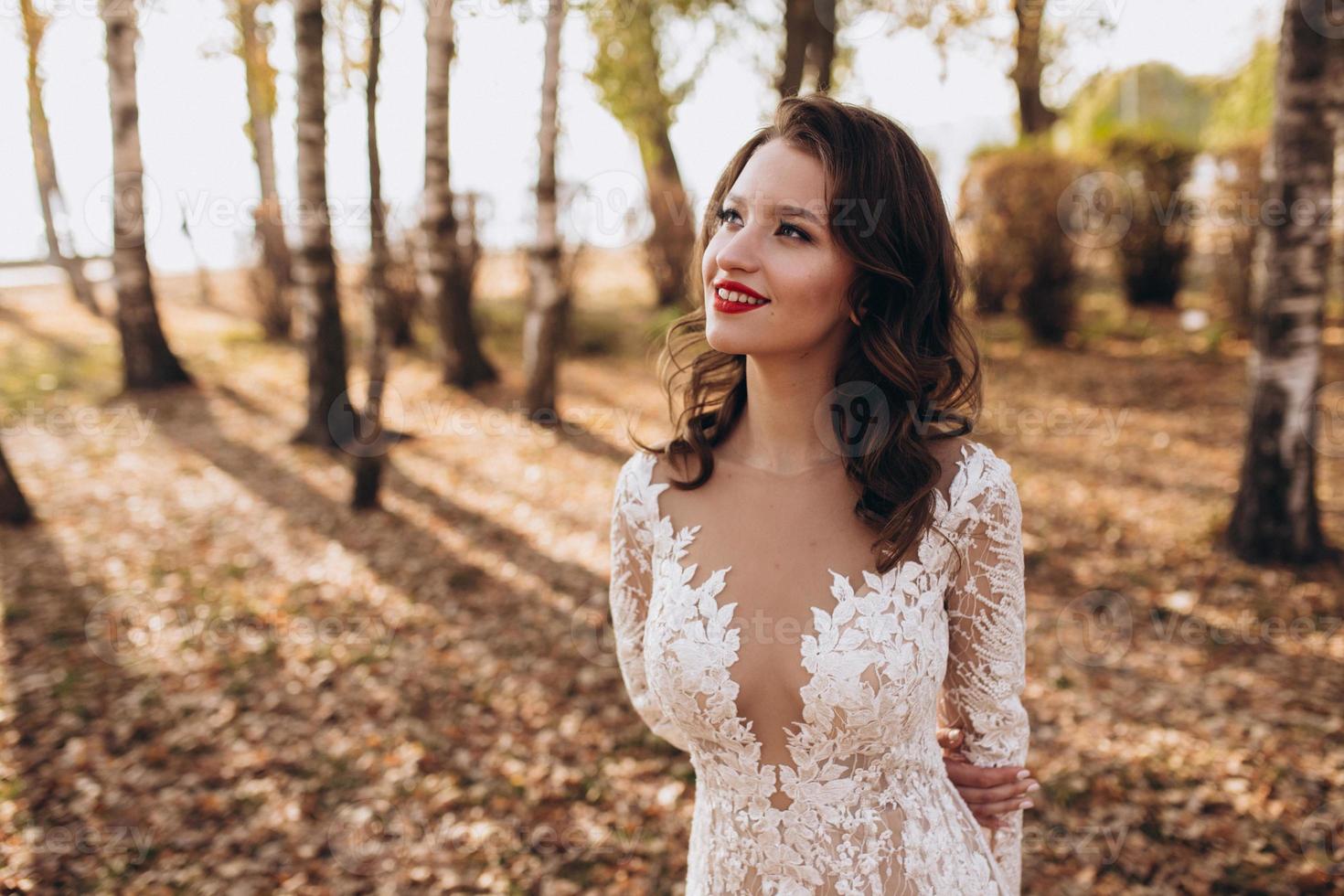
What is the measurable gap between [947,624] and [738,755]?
0.52 metres

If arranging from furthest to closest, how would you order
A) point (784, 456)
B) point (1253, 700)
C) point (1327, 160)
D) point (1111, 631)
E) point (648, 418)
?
1. point (648, 418)
2. point (1111, 631)
3. point (1327, 160)
4. point (1253, 700)
5. point (784, 456)

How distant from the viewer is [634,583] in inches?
87.4

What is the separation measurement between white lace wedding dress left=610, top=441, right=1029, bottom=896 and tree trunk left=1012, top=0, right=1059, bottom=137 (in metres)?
6.62

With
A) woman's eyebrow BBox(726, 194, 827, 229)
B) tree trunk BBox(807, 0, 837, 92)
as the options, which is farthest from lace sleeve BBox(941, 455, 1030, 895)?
tree trunk BBox(807, 0, 837, 92)

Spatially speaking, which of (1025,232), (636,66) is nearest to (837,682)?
(636,66)

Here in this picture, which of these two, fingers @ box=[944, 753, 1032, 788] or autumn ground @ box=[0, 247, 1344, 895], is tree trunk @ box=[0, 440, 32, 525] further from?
fingers @ box=[944, 753, 1032, 788]

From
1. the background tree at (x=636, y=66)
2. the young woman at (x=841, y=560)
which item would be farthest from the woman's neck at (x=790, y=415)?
the background tree at (x=636, y=66)

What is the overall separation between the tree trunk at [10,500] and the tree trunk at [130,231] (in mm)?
4750

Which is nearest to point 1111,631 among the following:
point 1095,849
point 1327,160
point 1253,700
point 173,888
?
point 1253,700

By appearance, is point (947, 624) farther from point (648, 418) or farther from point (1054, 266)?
point (1054, 266)

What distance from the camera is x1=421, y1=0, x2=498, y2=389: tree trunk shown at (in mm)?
8453

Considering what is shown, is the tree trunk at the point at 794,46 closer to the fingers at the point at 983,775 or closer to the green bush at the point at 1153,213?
the green bush at the point at 1153,213

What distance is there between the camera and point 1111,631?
515 cm

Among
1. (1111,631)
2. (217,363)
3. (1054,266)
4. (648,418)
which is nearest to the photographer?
(1111,631)
